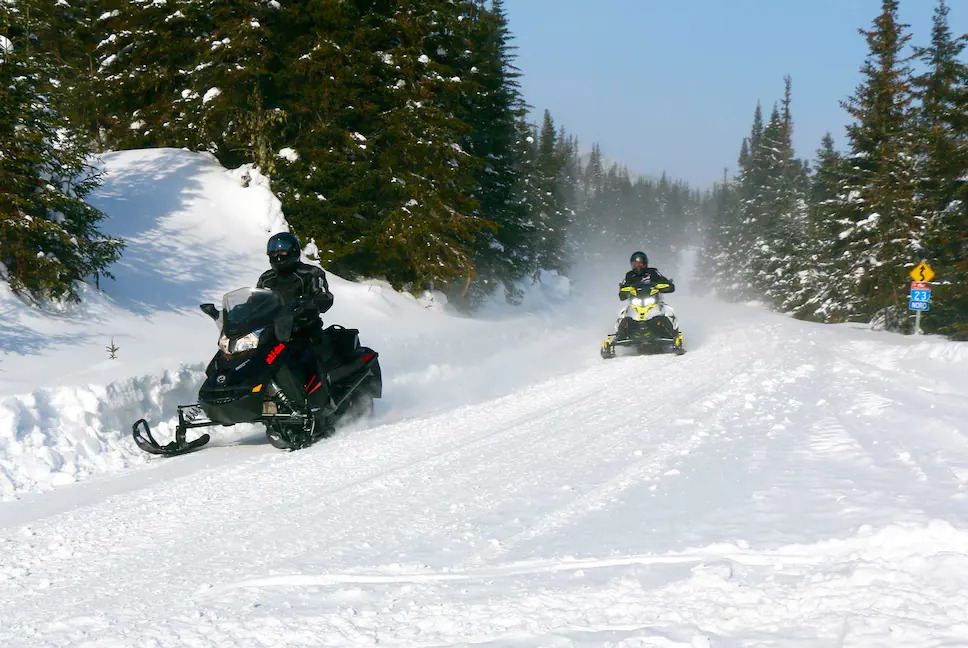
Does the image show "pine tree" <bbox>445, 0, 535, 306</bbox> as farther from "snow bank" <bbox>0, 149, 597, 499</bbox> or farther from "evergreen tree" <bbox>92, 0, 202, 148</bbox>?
"evergreen tree" <bbox>92, 0, 202, 148</bbox>

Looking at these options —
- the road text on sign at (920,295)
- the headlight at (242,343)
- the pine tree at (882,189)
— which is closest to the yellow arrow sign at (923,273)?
the road text on sign at (920,295)

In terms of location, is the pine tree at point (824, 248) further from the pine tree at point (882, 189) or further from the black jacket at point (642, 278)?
the black jacket at point (642, 278)

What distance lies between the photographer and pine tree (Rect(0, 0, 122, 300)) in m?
10.4

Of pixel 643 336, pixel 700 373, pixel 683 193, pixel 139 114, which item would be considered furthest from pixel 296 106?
pixel 683 193

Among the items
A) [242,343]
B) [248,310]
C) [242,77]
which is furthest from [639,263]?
[242,77]

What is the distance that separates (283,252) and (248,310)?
4.01ft

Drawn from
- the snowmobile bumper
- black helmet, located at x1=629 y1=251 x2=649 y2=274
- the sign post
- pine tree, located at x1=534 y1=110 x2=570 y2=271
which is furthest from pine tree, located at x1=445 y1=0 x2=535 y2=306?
the snowmobile bumper

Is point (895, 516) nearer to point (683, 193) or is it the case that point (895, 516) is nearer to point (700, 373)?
point (700, 373)

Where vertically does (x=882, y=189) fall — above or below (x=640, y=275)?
above

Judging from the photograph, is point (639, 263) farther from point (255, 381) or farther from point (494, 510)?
point (494, 510)

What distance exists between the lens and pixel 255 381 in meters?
7.28

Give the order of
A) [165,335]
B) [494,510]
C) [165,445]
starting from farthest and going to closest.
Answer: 1. [165,335]
2. [165,445]
3. [494,510]

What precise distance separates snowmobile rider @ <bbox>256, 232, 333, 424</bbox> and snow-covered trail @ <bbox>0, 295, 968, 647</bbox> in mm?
881

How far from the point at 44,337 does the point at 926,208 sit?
25231 mm
